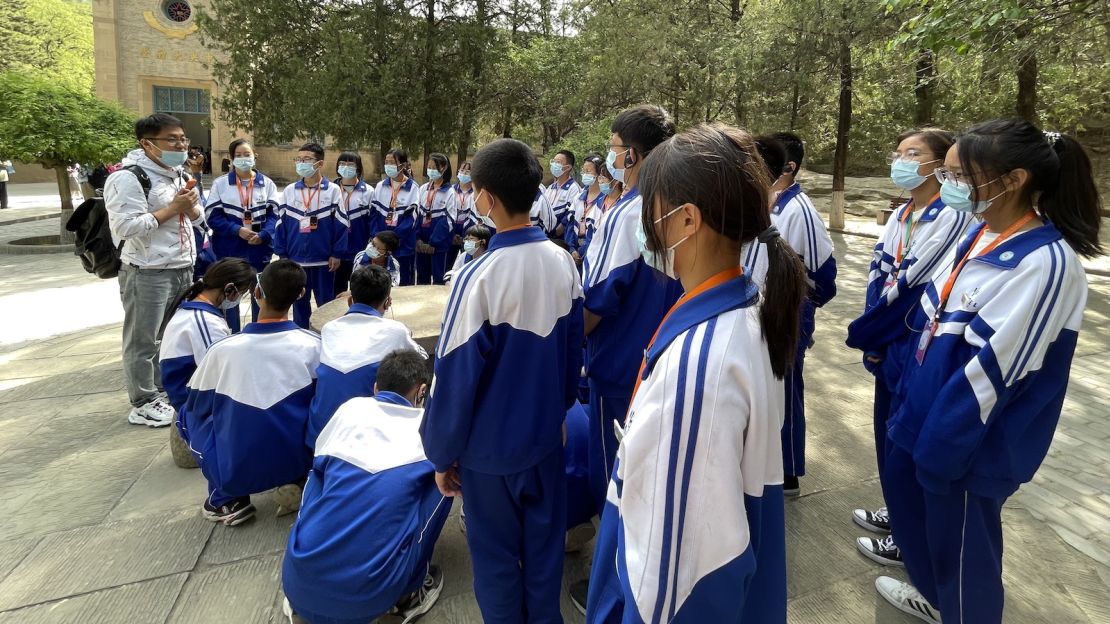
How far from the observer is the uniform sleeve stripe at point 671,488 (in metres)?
1.08

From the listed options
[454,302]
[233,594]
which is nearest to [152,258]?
[233,594]

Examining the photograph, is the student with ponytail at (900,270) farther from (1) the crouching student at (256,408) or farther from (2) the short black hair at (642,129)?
(1) the crouching student at (256,408)

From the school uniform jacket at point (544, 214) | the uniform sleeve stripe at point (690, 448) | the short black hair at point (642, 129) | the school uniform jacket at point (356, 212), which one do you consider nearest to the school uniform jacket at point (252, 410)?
the short black hair at point (642, 129)

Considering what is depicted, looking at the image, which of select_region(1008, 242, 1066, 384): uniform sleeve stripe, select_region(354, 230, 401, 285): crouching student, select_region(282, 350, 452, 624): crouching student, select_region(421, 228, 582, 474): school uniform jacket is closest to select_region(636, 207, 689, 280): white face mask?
select_region(421, 228, 582, 474): school uniform jacket

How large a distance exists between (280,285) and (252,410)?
0.61 meters

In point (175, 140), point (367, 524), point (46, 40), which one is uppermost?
point (46, 40)

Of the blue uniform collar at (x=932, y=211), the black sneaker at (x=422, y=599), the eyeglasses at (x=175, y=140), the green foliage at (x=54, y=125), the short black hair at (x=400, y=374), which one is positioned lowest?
the black sneaker at (x=422, y=599)

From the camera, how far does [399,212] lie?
23.3 ft

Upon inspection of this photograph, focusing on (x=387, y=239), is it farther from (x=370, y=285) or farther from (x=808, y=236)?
(x=808, y=236)

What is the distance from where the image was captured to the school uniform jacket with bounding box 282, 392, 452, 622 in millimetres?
2068

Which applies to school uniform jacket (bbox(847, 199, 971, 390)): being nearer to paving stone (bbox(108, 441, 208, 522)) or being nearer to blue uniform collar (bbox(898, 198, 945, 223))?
blue uniform collar (bbox(898, 198, 945, 223))

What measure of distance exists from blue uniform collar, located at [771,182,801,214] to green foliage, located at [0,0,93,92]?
32.4 m

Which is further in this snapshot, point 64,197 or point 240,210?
point 64,197

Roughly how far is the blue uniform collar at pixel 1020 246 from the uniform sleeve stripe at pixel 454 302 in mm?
1522
